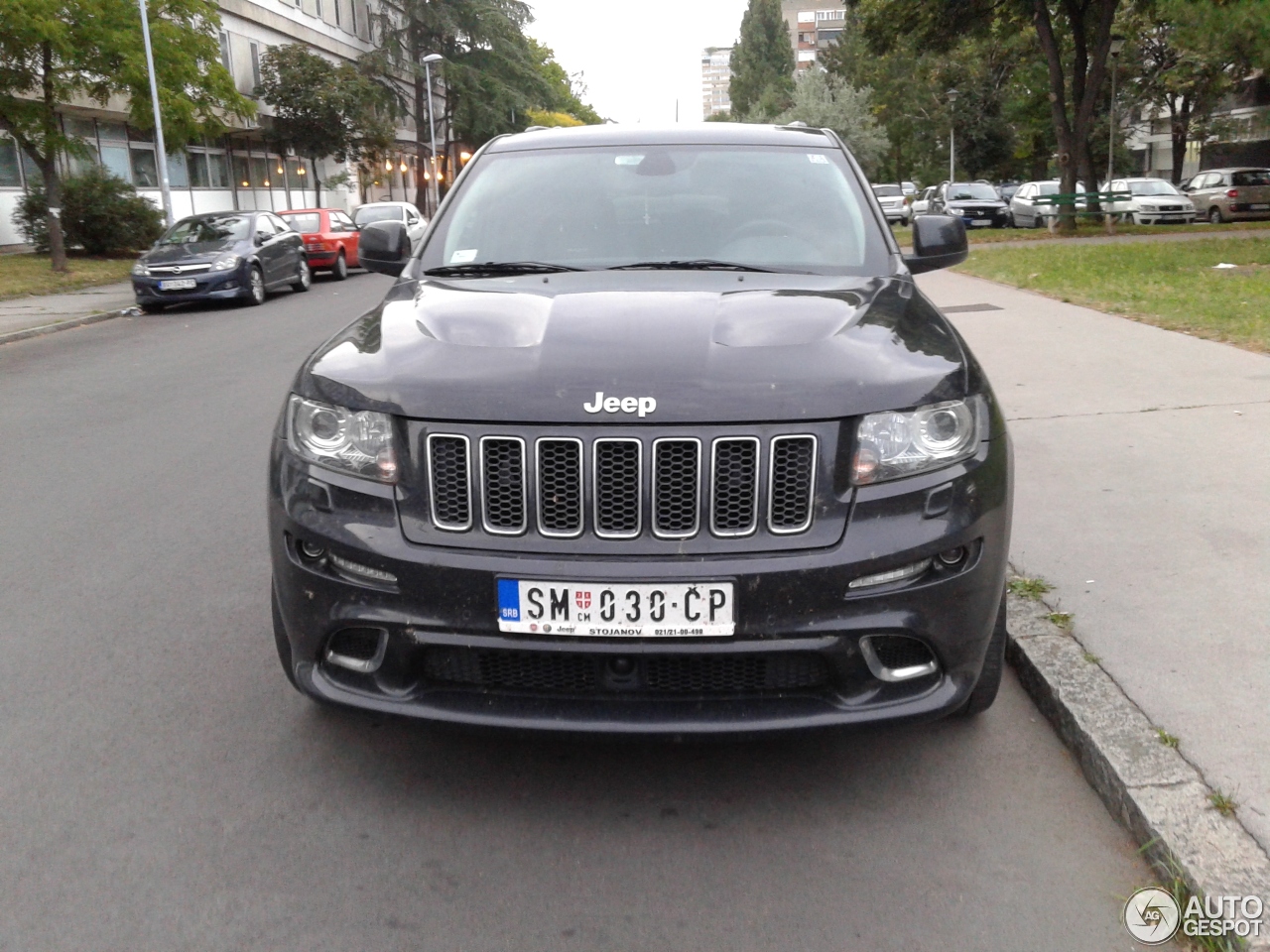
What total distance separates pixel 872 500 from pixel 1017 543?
7.51 feet

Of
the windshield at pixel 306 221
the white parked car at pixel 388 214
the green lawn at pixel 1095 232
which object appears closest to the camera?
the windshield at pixel 306 221

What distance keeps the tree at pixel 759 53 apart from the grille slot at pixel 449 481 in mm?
104505

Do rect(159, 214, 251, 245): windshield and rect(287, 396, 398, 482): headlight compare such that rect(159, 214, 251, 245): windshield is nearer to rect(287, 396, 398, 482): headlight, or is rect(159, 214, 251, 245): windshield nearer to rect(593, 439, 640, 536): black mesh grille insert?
rect(287, 396, 398, 482): headlight

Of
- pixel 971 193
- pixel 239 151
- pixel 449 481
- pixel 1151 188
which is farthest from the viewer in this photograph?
pixel 239 151

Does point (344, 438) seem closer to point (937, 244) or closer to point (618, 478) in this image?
point (618, 478)

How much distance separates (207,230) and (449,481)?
1865cm

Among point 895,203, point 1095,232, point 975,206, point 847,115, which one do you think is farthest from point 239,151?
point 847,115

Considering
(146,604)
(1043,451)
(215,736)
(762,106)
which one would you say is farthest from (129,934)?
(762,106)

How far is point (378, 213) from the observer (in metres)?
28.2

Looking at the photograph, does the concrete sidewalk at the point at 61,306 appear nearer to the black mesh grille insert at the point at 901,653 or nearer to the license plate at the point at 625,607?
the license plate at the point at 625,607

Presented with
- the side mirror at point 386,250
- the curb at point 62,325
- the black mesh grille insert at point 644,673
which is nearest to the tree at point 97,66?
the curb at point 62,325

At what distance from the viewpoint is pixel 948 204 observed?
125 feet

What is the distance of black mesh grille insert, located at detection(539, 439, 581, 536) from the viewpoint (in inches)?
114

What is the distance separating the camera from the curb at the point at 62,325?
Answer: 15055mm
